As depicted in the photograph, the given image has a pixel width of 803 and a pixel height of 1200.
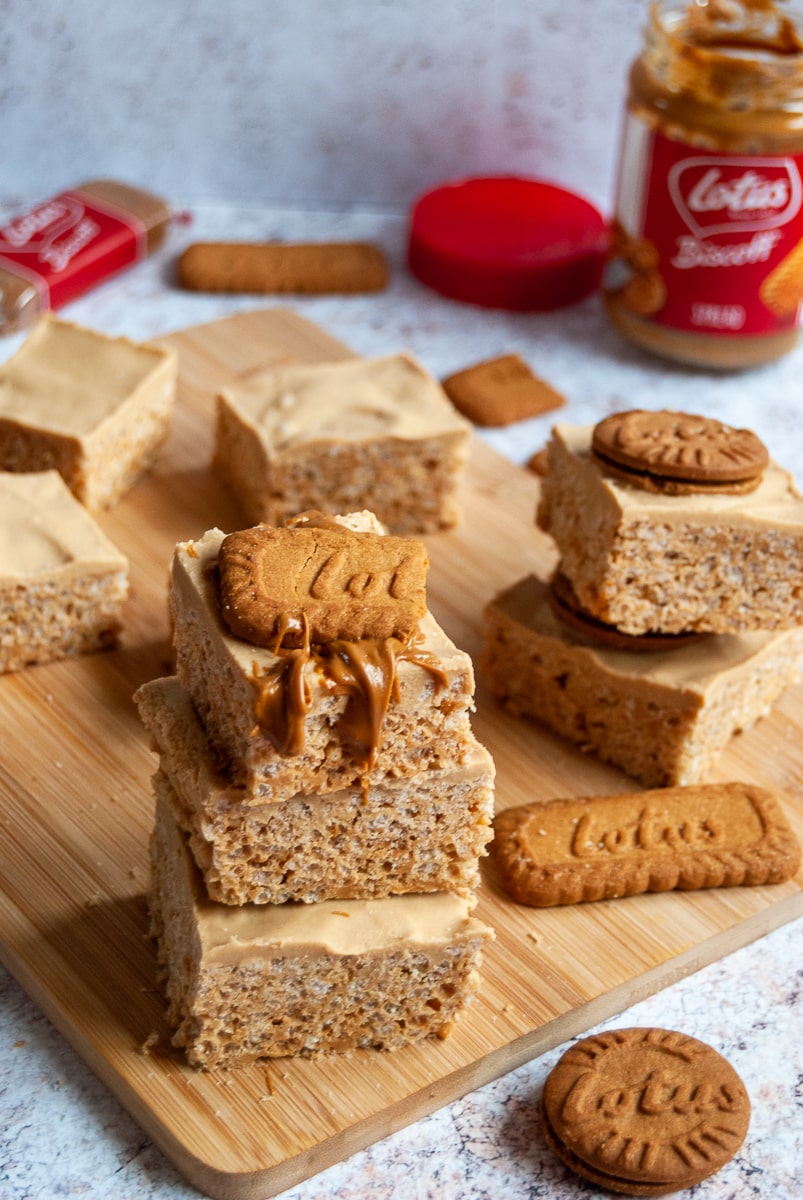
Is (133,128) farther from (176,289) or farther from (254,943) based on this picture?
(254,943)

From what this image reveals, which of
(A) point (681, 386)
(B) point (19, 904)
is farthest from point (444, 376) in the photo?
(B) point (19, 904)

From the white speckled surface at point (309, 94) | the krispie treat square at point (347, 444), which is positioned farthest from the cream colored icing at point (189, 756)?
the white speckled surface at point (309, 94)

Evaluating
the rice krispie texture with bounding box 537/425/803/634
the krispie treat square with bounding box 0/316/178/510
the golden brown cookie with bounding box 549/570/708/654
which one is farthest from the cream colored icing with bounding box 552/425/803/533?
the krispie treat square with bounding box 0/316/178/510

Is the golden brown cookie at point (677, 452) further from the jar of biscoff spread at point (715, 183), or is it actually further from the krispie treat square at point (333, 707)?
the jar of biscoff spread at point (715, 183)

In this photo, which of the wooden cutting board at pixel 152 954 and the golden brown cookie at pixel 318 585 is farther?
the wooden cutting board at pixel 152 954

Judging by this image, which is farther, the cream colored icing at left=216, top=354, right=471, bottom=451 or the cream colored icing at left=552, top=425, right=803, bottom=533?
the cream colored icing at left=216, top=354, right=471, bottom=451

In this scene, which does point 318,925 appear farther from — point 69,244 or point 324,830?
point 69,244

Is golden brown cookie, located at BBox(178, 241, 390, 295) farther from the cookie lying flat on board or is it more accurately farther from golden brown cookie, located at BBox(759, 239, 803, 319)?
the cookie lying flat on board

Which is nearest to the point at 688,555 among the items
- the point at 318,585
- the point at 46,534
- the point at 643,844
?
the point at 643,844
